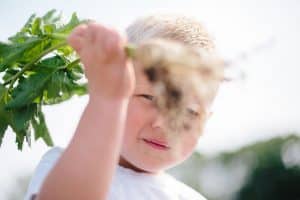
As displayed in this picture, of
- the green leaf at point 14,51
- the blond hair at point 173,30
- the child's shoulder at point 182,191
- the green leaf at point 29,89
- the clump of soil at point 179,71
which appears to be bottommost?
the child's shoulder at point 182,191

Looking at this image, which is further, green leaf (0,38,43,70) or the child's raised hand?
green leaf (0,38,43,70)

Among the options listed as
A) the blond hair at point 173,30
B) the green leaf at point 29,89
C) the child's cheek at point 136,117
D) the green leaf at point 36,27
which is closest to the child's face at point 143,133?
the child's cheek at point 136,117

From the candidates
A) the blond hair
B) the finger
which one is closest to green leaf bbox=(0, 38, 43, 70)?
the blond hair

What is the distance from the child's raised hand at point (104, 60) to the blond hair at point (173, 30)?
402 millimetres

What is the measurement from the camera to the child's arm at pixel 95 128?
103 centimetres

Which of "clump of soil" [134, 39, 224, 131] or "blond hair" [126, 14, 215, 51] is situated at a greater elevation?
"clump of soil" [134, 39, 224, 131]

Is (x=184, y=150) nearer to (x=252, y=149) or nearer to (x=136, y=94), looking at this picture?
(x=136, y=94)

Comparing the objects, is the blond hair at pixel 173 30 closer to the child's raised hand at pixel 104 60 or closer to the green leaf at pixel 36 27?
the green leaf at pixel 36 27

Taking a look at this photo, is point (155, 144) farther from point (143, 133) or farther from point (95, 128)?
point (95, 128)

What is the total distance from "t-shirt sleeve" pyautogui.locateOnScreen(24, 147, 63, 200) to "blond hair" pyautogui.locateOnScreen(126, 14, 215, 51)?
25 centimetres

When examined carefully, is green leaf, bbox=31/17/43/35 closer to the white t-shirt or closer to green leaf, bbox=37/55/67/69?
green leaf, bbox=37/55/67/69

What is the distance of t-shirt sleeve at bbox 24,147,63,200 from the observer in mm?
1305

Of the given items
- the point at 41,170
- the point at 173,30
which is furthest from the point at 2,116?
the point at 173,30

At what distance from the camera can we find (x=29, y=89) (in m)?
1.61
